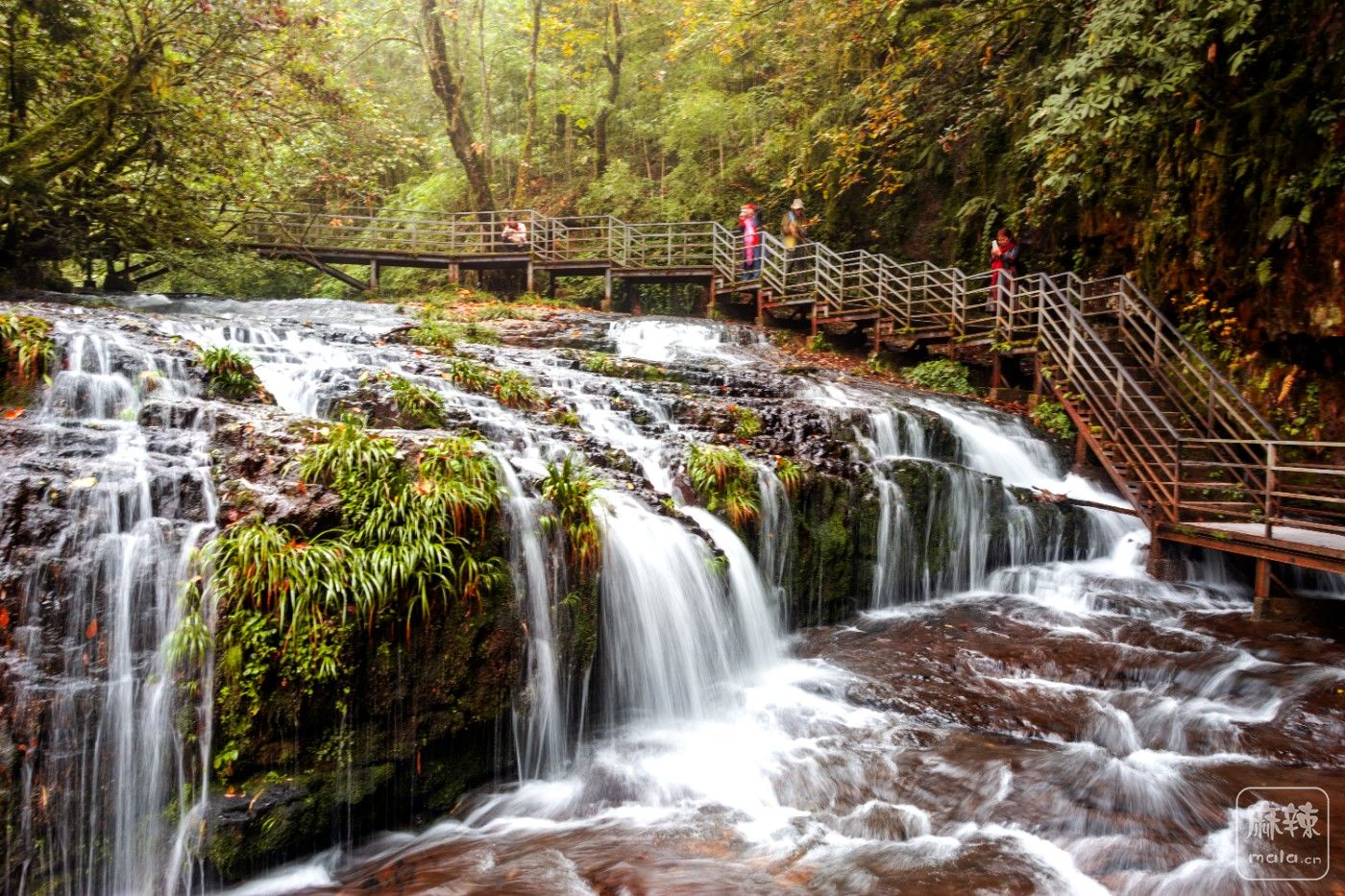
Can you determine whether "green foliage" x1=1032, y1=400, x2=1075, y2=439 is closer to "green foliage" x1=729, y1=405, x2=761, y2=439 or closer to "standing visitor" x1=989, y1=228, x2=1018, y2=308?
"standing visitor" x1=989, y1=228, x2=1018, y2=308

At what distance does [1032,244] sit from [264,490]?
48.7 ft

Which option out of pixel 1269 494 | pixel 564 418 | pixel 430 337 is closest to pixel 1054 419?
pixel 1269 494

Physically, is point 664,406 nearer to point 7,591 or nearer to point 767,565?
point 767,565

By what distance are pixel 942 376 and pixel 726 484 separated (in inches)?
337

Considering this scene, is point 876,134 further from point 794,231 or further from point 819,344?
point 819,344

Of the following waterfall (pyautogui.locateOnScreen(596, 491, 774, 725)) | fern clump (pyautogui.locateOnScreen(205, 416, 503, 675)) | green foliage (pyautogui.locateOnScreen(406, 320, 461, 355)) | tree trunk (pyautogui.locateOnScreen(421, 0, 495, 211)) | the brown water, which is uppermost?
tree trunk (pyautogui.locateOnScreen(421, 0, 495, 211))

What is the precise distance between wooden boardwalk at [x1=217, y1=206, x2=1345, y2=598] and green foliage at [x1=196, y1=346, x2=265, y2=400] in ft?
29.7

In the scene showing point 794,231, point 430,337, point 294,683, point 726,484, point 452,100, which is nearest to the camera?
point 294,683

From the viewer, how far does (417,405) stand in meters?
8.02

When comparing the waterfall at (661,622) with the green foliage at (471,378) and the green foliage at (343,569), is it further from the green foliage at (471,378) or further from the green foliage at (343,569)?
the green foliage at (471,378)

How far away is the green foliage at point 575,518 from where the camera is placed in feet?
19.3

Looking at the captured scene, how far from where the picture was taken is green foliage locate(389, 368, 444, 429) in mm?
7926

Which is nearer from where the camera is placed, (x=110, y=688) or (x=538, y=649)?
(x=110, y=688)

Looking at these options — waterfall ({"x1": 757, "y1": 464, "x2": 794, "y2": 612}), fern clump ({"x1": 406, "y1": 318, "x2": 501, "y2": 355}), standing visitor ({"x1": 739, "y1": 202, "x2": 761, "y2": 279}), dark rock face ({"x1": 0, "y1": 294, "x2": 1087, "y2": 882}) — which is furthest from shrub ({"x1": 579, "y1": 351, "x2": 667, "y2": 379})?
standing visitor ({"x1": 739, "y1": 202, "x2": 761, "y2": 279})
